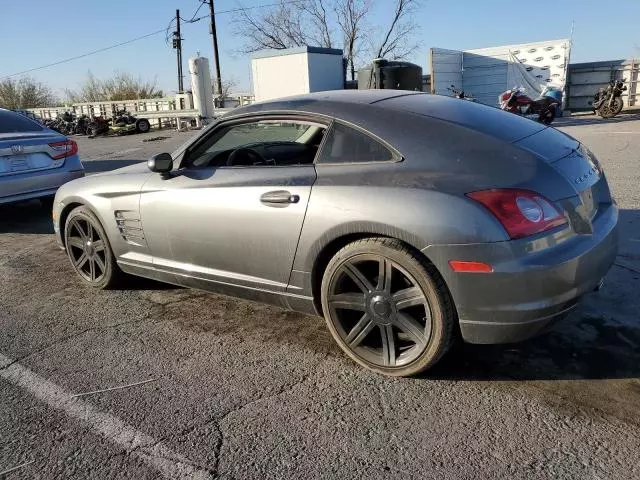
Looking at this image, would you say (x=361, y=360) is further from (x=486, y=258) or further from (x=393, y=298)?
(x=486, y=258)

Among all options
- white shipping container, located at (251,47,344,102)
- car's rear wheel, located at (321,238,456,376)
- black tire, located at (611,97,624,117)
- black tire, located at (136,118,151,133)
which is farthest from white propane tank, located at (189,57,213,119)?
car's rear wheel, located at (321,238,456,376)

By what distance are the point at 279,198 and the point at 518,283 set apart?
138 cm

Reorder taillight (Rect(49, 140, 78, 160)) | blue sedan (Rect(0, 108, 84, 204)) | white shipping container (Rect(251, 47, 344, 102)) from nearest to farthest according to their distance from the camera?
1. blue sedan (Rect(0, 108, 84, 204))
2. taillight (Rect(49, 140, 78, 160))
3. white shipping container (Rect(251, 47, 344, 102))

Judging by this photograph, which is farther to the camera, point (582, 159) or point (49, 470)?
point (582, 159)

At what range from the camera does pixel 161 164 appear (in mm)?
3643

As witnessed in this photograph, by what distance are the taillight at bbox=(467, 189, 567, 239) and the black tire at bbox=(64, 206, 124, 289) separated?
3040 mm

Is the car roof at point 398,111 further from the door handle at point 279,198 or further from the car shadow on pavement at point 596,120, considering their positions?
the car shadow on pavement at point 596,120

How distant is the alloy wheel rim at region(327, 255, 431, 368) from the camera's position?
2.74 metres

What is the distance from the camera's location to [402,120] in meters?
2.95

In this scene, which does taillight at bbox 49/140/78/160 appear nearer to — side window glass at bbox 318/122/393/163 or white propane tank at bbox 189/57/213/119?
side window glass at bbox 318/122/393/163


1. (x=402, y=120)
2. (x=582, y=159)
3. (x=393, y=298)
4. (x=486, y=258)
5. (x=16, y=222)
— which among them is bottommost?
(x=16, y=222)

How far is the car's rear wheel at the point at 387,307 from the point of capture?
2646 millimetres

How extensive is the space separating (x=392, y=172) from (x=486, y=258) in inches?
26.1

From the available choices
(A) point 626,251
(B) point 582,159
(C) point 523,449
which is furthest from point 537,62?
(C) point 523,449
